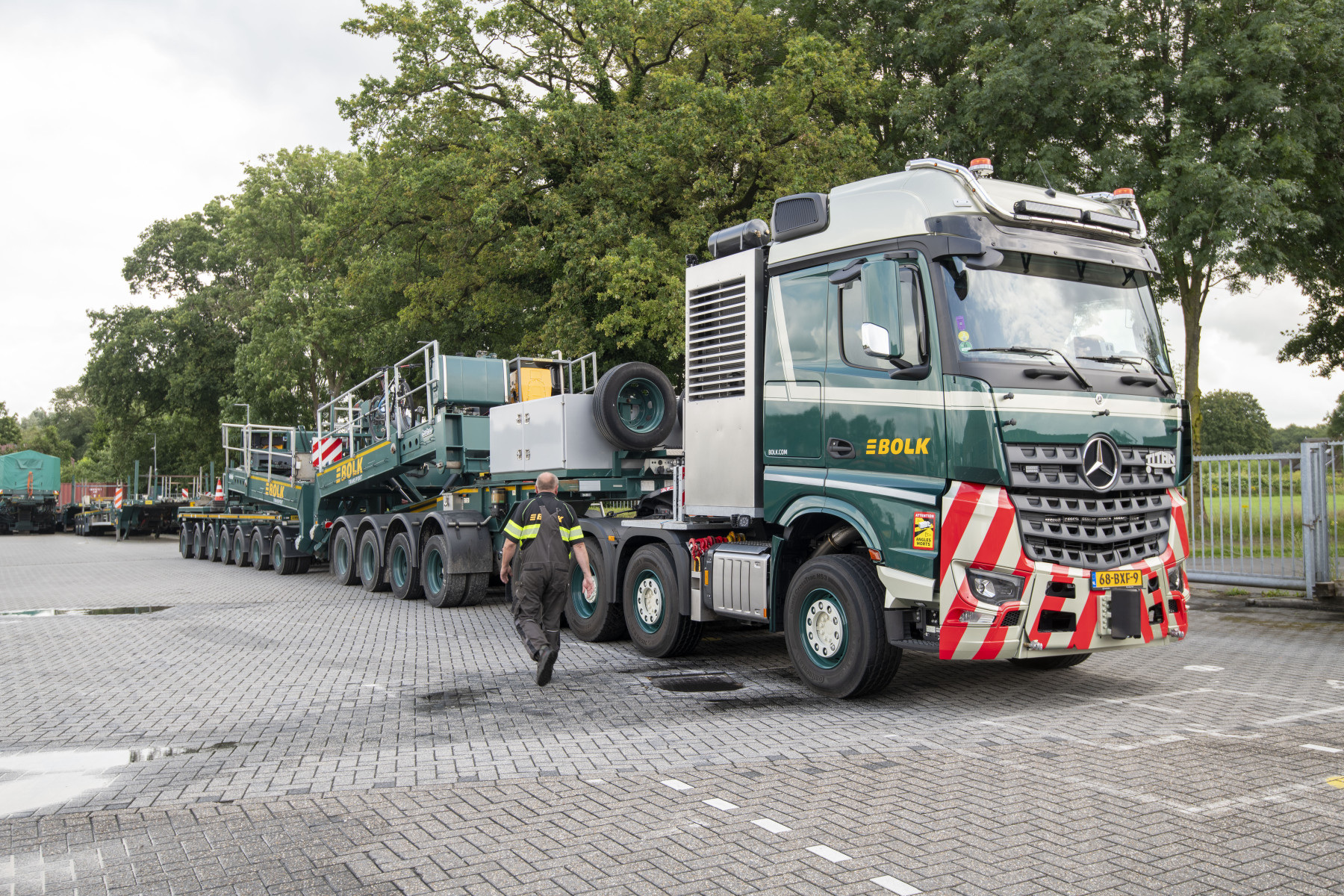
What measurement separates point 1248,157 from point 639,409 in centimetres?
1099

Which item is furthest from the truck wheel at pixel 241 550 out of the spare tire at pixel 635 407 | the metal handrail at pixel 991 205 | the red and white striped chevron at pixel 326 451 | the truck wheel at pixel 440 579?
the metal handrail at pixel 991 205

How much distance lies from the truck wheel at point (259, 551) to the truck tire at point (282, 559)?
0.63m

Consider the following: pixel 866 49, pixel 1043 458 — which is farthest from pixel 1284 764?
pixel 866 49

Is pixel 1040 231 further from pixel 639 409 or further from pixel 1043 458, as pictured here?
pixel 639 409

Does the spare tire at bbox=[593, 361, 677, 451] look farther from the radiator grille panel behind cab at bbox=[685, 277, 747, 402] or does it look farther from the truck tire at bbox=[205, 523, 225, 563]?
the truck tire at bbox=[205, 523, 225, 563]

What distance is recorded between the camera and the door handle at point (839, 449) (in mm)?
7328

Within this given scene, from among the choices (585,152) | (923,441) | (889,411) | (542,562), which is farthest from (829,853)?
(585,152)

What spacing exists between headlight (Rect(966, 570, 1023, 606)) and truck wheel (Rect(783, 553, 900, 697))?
709mm

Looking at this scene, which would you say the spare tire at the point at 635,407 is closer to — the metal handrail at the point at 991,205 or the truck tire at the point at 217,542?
the metal handrail at the point at 991,205

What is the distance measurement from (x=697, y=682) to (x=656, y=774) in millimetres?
2799

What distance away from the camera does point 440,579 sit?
13.9 metres

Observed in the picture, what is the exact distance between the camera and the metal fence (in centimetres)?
1189

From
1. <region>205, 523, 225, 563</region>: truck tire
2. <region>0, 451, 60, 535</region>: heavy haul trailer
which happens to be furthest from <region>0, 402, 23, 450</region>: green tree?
<region>205, 523, 225, 563</region>: truck tire

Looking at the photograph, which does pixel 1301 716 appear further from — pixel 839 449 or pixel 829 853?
pixel 829 853
